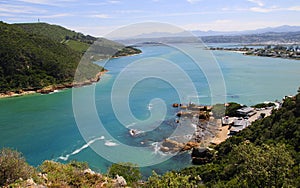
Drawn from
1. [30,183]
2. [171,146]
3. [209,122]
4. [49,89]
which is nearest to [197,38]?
[171,146]

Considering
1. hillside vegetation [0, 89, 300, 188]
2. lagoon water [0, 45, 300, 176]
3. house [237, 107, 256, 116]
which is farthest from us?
house [237, 107, 256, 116]

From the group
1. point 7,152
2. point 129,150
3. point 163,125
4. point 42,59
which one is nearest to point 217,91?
point 163,125

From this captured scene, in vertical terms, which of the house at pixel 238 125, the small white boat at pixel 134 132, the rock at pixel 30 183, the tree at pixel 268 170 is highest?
the tree at pixel 268 170

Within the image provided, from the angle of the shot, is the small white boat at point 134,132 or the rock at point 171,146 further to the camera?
the small white boat at point 134,132

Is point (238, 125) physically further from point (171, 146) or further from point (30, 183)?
point (30, 183)

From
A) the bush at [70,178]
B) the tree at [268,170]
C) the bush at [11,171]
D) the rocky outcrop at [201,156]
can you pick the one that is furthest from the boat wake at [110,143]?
the tree at [268,170]

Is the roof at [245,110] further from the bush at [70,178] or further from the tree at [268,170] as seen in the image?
the bush at [70,178]

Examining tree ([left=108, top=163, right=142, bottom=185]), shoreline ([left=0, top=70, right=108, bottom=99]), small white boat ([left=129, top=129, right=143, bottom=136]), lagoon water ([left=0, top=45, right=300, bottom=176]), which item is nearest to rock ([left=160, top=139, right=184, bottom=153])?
lagoon water ([left=0, top=45, right=300, bottom=176])

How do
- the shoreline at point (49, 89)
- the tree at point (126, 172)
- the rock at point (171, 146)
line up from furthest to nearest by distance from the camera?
the shoreline at point (49, 89) → the rock at point (171, 146) → the tree at point (126, 172)

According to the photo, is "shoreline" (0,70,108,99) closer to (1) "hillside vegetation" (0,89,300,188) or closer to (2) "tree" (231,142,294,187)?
(1) "hillside vegetation" (0,89,300,188)

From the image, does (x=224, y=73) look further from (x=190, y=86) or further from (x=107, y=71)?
(x=107, y=71)

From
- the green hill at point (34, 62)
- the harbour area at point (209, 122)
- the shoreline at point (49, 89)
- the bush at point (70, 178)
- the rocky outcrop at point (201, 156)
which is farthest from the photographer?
the green hill at point (34, 62)
